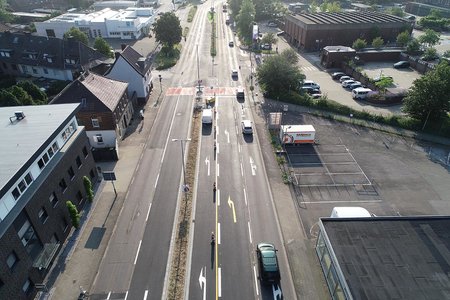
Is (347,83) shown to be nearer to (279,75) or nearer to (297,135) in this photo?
(279,75)

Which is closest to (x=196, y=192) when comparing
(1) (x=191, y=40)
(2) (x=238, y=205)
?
(2) (x=238, y=205)

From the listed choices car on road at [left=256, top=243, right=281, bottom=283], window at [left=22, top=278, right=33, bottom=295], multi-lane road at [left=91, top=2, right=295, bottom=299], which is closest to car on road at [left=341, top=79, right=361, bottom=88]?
multi-lane road at [left=91, top=2, right=295, bottom=299]

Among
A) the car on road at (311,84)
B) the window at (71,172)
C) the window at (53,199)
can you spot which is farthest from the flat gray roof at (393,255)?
the car on road at (311,84)

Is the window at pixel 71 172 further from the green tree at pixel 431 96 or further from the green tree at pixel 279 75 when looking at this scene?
the green tree at pixel 431 96

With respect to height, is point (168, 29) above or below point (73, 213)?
above

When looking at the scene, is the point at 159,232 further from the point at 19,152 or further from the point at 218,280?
the point at 19,152

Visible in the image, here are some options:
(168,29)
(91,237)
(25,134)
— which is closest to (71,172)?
(25,134)
